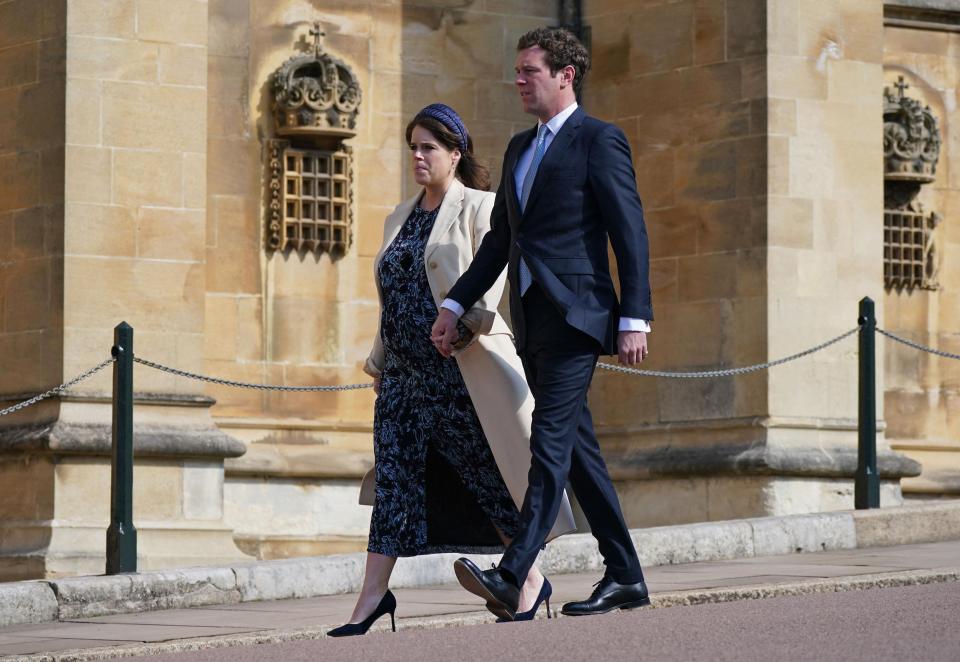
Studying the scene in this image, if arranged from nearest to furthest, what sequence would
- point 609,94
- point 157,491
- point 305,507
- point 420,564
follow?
point 420,564, point 157,491, point 305,507, point 609,94

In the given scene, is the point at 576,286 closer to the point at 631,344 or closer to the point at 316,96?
the point at 631,344

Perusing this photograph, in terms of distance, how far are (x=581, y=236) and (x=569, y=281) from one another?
0.17 m

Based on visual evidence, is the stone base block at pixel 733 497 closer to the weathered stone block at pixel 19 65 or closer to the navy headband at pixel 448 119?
the weathered stone block at pixel 19 65

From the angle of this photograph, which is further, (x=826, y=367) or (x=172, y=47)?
(x=826, y=367)

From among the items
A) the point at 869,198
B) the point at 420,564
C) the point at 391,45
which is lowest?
the point at 420,564

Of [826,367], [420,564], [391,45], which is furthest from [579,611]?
[391,45]

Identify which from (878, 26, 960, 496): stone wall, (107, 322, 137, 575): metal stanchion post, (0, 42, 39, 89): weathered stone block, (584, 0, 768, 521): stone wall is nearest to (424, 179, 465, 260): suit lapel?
(107, 322, 137, 575): metal stanchion post

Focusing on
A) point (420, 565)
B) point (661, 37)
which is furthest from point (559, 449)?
point (661, 37)

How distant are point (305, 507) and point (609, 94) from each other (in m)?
3.37

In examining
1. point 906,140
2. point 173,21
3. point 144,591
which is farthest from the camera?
point 906,140

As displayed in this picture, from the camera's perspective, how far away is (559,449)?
23.3ft

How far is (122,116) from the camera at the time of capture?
11.4m

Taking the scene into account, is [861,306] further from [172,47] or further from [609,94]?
[172,47]

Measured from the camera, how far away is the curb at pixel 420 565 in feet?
29.5
